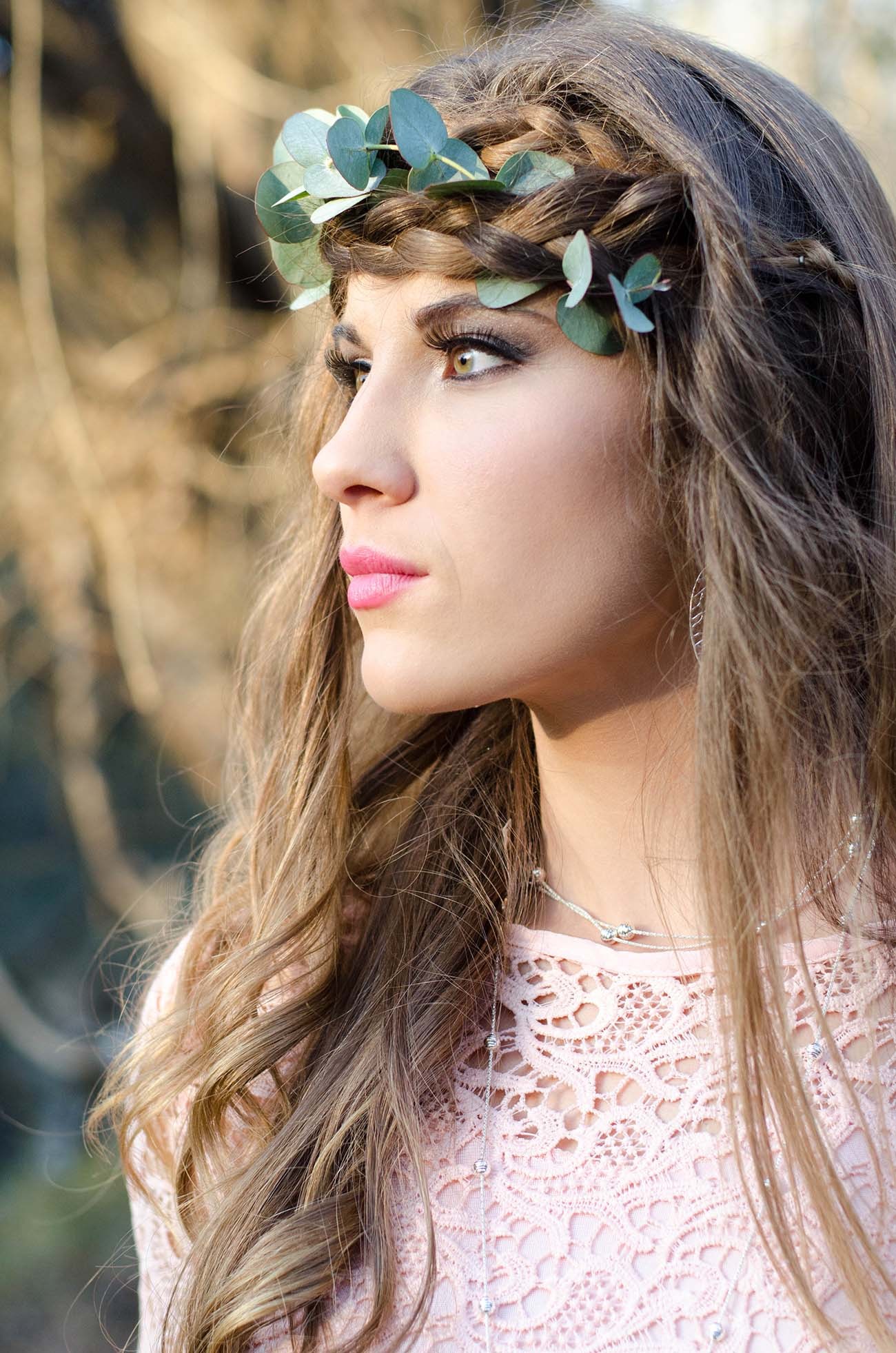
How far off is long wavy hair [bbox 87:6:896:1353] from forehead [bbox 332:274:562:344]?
0.7 inches

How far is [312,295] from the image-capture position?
1.29 m

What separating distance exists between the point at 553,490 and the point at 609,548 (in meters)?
0.08

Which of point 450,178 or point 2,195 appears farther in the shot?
point 2,195

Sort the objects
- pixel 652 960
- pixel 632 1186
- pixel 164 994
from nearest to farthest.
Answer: pixel 632 1186, pixel 652 960, pixel 164 994

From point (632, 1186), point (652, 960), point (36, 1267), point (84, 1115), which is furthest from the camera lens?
point (84, 1115)

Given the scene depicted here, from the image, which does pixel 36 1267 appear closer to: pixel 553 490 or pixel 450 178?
pixel 553 490

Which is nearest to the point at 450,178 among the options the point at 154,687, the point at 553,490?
the point at 553,490

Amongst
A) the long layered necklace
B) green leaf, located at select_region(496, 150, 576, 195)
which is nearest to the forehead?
green leaf, located at select_region(496, 150, 576, 195)

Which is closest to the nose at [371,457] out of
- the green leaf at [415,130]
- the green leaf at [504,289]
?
the green leaf at [504,289]

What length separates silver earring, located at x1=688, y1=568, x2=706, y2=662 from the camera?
113 centimetres

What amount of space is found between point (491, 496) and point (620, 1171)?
63 cm

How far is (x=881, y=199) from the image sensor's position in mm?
1224

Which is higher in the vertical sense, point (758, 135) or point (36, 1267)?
point (758, 135)

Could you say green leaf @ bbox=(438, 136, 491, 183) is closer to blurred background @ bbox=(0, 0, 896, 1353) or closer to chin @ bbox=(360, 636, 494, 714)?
chin @ bbox=(360, 636, 494, 714)
